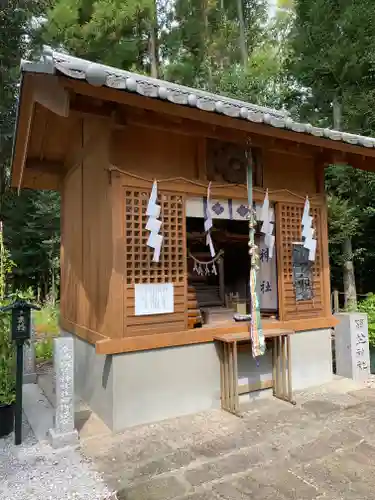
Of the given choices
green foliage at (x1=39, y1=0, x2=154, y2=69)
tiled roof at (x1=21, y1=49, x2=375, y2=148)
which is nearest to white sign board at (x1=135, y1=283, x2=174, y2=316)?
tiled roof at (x1=21, y1=49, x2=375, y2=148)

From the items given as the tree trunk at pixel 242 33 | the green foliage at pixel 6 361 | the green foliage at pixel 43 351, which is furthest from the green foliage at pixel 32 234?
the green foliage at pixel 6 361

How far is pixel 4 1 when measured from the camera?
14234mm

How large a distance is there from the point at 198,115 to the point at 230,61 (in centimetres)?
1773

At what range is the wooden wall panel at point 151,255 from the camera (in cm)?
479

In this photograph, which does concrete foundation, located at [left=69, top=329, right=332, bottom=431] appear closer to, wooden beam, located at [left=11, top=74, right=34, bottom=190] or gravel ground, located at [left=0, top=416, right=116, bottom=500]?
gravel ground, located at [left=0, top=416, right=116, bottom=500]

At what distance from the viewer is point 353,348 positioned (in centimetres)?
637

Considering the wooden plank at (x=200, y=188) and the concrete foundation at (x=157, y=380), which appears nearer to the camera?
the concrete foundation at (x=157, y=380)

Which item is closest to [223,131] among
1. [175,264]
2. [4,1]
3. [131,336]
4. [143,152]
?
[143,152]

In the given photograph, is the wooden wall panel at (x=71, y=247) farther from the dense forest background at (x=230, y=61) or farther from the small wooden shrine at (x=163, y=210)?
the dense forest background at (x=230, y=61)

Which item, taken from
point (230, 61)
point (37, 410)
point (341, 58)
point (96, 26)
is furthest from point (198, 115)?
point (230, 61)

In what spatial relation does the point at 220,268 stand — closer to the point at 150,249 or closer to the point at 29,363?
the point at 150,249

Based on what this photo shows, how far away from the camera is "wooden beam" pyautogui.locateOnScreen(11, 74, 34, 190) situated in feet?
13.2

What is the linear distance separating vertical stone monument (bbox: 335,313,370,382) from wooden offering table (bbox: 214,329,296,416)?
140 centimetres

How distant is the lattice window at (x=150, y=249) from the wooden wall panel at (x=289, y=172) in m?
1.63
